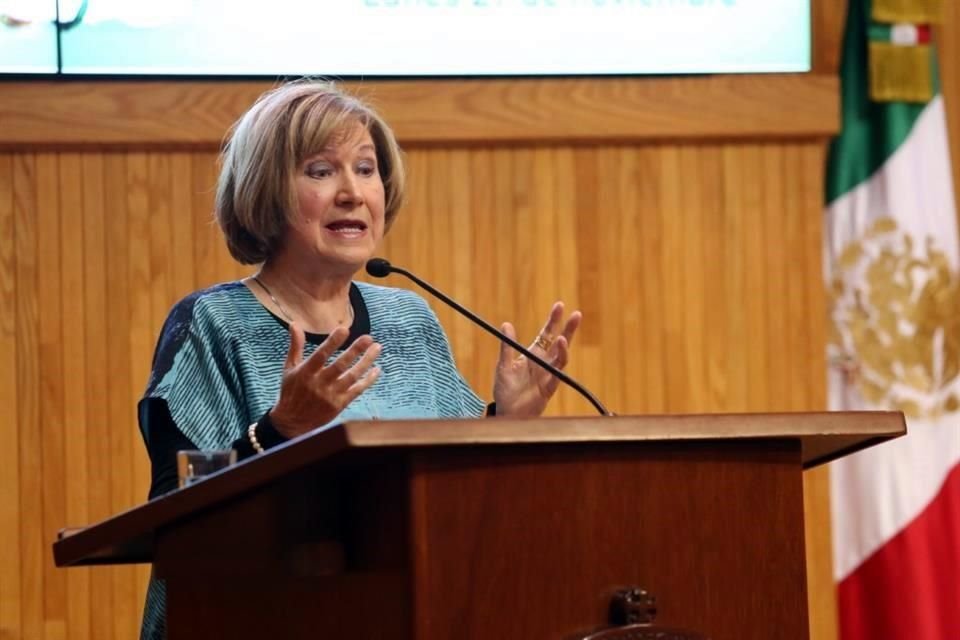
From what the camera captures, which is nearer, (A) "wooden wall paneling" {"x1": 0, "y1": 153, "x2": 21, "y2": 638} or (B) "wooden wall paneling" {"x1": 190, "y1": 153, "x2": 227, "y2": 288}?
(A) "wooden wall paneling" {"x1": 0, "y1": 153, "x2": 21, "y2": 638}

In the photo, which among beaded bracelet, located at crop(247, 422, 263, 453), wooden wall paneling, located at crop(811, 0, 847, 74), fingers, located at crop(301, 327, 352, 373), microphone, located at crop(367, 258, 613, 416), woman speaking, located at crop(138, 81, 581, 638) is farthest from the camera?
wooden wall paneling, located at crop(811, 0, 847, 74)

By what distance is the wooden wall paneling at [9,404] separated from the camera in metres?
3.97

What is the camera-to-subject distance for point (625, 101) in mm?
4277

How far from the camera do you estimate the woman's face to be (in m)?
2.62

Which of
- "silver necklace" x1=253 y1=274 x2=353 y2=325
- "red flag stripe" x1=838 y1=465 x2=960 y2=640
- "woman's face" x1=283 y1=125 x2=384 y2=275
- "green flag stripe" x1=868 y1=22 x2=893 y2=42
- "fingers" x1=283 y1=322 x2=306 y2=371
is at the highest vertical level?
"green flag stripe" x1=868 y1=22 x2=893 y2=42

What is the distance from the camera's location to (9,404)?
4012mm

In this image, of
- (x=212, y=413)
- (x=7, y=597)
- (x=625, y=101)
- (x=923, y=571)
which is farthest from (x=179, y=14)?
(x=923, y=571)

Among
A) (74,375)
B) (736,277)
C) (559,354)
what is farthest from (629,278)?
(559,354)

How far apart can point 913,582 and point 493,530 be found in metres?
3.12

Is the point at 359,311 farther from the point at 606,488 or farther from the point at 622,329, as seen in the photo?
the point at 622,329

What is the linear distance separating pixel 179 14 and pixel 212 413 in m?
2.01

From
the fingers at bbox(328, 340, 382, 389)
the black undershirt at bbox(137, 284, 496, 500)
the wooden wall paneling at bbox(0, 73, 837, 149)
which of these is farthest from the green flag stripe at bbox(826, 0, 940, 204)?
the fingers at bbox(328, 340, 382, 389)

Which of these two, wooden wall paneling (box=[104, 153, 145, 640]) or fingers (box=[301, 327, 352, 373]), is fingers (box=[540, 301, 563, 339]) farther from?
wooden wall paneling (box=[104, 153, 145, 640])

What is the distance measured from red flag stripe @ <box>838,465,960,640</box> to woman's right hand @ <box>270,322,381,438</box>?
2825mm
